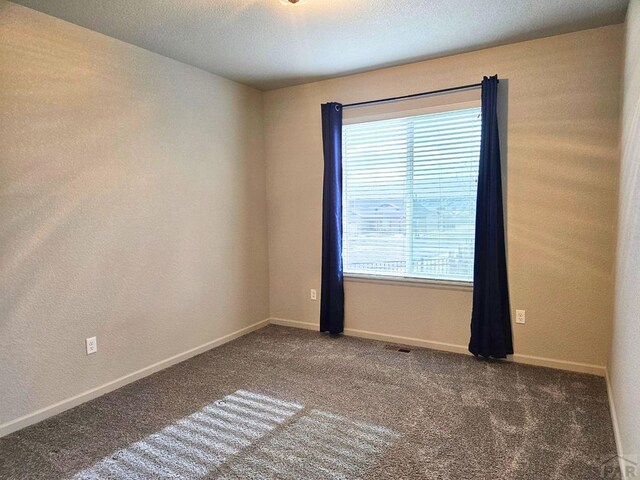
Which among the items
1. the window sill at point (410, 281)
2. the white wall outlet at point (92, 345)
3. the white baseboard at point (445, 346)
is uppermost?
the window sill at point (410, 281)

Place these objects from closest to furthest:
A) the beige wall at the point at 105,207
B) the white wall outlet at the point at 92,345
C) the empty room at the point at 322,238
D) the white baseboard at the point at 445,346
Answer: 1. the empty room at the point at 322,238
2. the beige wall at the point at 105,207
3. the white wall outlet at the point at 92,345
4. the white baseboard at the point at 445,346

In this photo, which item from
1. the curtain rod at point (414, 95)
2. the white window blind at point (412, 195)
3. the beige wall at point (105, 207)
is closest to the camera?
the beige wall at point (105, 207)

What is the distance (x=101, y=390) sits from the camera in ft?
9.00

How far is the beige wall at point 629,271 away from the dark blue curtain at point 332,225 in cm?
213

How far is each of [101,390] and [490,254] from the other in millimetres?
2984

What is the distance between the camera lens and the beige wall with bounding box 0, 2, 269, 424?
91.0 inches

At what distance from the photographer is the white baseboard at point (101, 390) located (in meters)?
2.32

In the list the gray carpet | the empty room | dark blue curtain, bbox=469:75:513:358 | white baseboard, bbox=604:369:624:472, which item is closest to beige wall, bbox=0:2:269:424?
the empty room

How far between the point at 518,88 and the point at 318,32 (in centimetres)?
156

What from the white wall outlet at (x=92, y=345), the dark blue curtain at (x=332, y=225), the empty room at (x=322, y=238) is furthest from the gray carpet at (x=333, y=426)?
the dark blue curtain at (x=332, y=225)

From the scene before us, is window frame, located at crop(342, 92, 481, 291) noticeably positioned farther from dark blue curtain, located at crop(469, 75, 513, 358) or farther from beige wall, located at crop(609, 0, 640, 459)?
beige wall, located at crop(609, 0, 640, 459)

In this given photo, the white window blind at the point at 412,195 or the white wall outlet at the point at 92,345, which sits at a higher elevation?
the white window blind at the point at 412,195

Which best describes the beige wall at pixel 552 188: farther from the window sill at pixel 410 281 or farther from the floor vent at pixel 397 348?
the floor vent at pixel 397 348

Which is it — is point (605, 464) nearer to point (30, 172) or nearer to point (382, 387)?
point (382, 387)
